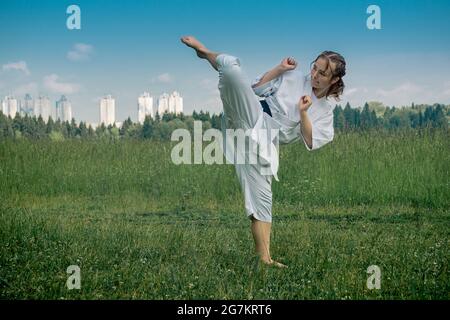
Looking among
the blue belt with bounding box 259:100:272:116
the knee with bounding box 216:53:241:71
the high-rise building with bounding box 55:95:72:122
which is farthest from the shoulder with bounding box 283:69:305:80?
the high-rise building with bounding box 55:95:72:122

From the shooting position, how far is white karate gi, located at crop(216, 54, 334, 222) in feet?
14.5

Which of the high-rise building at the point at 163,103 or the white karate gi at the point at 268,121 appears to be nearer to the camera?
the white karate gi at the point at 268,121

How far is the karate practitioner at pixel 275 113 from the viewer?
176 inches

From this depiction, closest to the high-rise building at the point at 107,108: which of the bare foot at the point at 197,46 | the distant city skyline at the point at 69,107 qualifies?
the distant city skyline at the point at 69,107

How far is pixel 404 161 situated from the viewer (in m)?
8.25

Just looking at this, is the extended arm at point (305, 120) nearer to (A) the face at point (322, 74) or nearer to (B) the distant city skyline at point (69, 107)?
(A) the face at point (322, 74)

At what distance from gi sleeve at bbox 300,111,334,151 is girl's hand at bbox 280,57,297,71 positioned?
0.44m

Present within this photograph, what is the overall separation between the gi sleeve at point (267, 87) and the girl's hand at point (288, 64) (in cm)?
16

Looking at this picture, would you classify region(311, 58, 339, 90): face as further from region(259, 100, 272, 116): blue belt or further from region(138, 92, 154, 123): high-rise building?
region(138, 92, 154, 123): high-rise building

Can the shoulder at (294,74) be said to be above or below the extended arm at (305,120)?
above

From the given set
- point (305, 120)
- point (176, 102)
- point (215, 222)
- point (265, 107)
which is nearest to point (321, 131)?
point (305, 120)

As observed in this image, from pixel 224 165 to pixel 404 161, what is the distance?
223cm

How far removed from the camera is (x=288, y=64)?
448 centimetres
